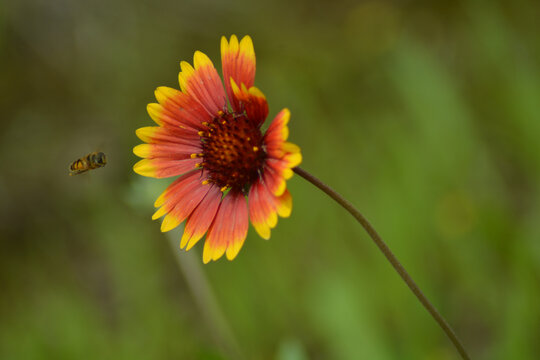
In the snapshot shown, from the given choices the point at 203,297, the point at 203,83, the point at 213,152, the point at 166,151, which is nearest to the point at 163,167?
the point at 166,151

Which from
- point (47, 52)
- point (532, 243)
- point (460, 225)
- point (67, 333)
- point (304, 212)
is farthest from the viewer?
point (47, 52)

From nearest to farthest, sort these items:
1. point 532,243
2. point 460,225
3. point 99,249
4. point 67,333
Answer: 1. point 532,243
2. point 460,225
3. point 67,333
4. point 99,249

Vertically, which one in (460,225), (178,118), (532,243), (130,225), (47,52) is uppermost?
(47,52)

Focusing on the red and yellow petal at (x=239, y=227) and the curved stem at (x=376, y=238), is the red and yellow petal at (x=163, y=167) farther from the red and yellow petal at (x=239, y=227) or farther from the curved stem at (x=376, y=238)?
the curved stem at (x=376, y=238)

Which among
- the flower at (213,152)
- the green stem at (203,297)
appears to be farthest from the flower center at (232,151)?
the green stem at (203,297)

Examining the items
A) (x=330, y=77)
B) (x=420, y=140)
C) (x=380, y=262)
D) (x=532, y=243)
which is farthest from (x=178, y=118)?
(x=330, y=77)

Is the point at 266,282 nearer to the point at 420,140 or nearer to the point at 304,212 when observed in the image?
the point at 304,212

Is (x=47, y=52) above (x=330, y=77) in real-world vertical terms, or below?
above
